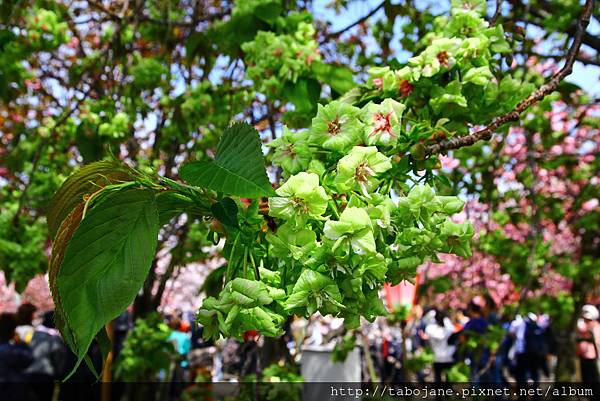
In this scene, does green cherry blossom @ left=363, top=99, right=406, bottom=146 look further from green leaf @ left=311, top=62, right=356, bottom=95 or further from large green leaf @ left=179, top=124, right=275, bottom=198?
green leaf @ left=311, top=62, right=356, bottom=95

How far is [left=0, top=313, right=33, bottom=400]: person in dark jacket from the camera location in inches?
142

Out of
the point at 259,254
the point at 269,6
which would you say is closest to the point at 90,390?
the point at 269,6

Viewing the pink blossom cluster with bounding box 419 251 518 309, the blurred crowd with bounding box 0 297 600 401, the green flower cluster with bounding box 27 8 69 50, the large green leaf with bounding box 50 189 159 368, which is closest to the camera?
the large green leaf with bounding box 50 189 159 368

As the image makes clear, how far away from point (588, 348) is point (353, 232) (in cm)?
747

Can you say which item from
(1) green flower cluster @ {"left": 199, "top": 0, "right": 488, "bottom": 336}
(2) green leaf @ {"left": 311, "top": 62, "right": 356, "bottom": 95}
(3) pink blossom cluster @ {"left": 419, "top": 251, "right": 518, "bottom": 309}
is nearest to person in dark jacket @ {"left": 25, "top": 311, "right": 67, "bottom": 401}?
(3) pink blossom cluster @ {"left": 419, "top": 251, "right": 518, "bottom": 309}

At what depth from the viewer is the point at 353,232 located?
740 mm

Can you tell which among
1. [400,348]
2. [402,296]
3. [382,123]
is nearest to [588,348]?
[400,348]

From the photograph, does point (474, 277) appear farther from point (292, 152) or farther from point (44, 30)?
point (292, 152)

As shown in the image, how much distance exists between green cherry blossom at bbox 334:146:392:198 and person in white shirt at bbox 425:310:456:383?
6.49 meters

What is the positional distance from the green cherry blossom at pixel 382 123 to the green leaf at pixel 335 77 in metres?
0.79

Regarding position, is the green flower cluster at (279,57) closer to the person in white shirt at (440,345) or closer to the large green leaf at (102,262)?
the large green leaf at (102,262)

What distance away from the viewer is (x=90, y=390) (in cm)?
534

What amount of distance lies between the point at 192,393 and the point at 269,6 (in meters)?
2.62

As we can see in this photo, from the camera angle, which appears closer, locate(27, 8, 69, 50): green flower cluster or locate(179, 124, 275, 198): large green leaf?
locate(179, 124, 275, 198): large green leaf
